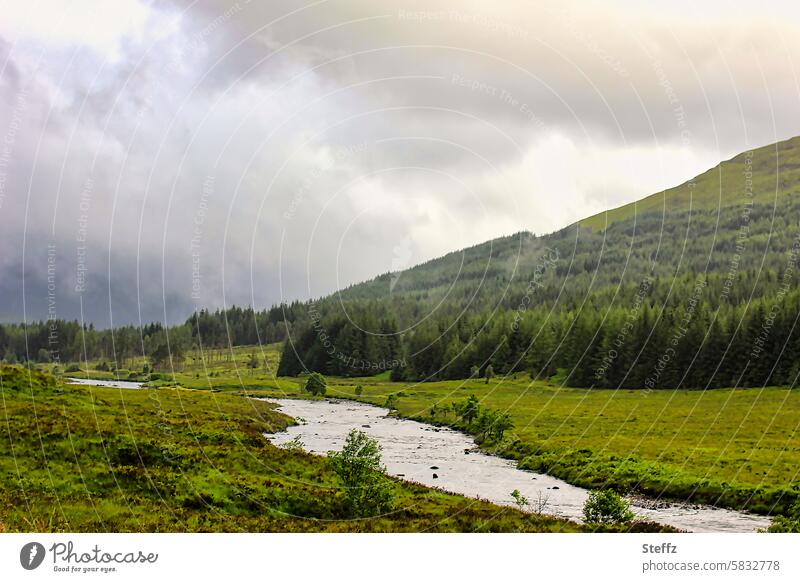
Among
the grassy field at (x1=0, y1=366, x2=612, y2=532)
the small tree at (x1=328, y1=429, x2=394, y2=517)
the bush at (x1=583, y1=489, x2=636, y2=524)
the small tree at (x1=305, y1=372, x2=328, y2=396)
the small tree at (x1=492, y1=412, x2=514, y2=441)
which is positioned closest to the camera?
the grassy field at (x1=0, y1=366, x2=612, y2=532)

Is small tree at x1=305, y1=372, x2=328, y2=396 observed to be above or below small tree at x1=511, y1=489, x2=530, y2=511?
above

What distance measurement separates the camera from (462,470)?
174 feet

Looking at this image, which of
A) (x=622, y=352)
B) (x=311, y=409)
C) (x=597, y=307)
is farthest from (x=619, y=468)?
(x=597, y=307)

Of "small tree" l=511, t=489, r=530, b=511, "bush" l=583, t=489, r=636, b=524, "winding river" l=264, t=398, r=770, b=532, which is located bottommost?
"winding river" l=264, t=398, r=770, b=532

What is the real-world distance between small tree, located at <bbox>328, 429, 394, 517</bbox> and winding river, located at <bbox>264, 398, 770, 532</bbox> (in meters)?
10.4

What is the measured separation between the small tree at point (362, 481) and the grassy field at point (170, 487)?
838 millimetres

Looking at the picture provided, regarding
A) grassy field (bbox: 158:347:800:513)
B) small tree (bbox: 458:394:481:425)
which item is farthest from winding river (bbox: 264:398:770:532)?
small tree (bbox: 458:394:481:425)

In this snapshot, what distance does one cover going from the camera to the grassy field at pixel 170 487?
89.9 ft

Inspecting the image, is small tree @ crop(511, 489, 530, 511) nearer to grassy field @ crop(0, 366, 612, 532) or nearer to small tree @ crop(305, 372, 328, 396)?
grassy field @ crop(0, 366, 612, 532)

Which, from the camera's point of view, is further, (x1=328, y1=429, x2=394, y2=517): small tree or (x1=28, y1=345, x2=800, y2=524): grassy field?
A: (x1=28, y1=345, x2=800, y2=524): grassy field

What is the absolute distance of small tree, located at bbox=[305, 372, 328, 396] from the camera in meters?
114

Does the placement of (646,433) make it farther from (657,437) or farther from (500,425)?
(500,425)

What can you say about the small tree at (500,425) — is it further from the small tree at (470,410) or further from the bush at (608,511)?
the bush at (608,511)
